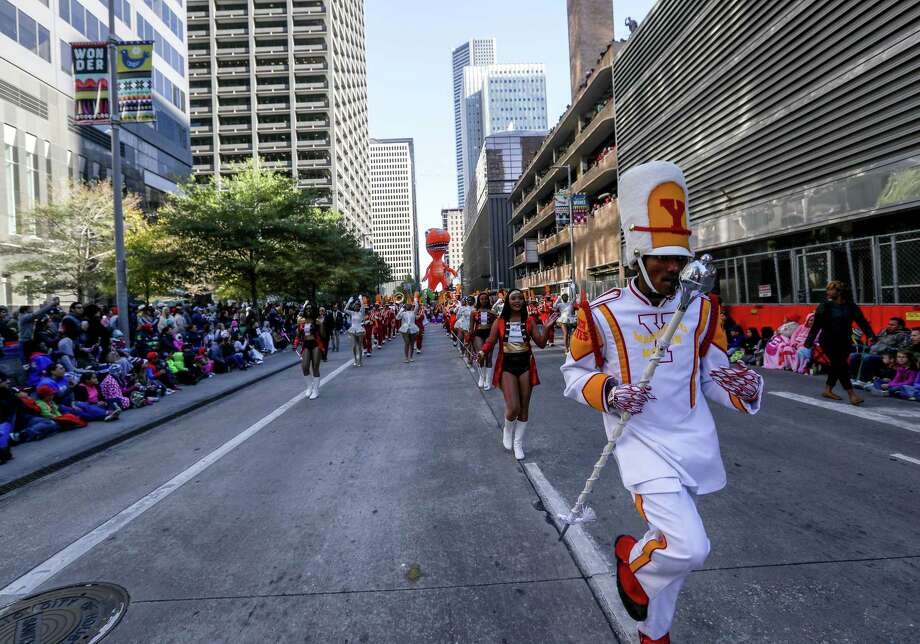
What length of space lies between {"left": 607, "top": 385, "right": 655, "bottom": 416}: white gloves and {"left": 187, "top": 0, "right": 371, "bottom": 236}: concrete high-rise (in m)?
79.2

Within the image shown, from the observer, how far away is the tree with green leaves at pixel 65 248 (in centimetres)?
2386

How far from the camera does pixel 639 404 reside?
237 cm

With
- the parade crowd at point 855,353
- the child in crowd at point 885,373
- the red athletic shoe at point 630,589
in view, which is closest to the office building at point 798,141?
the parade crowd at point 855,353

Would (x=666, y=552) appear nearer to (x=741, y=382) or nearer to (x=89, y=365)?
(x=741, y=382)

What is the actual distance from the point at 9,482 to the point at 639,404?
6.47 metres

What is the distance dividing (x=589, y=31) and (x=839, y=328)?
39.3 m

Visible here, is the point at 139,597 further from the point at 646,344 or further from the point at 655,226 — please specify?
the point at 655,226

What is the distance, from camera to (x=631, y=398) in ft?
7.76

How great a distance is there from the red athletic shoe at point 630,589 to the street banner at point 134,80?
1447cm

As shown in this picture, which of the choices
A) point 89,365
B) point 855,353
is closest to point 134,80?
point 89,365

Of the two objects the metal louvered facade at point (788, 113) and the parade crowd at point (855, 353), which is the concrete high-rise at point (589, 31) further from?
the parade crowd at point (855, 353)

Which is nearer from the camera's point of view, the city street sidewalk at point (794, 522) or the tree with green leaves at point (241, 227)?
the city street sidewalk at point (794, 522)

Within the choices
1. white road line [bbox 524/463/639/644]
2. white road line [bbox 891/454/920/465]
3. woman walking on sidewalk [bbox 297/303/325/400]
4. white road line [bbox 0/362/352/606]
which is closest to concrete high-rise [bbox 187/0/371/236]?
woman walking on sidewalk [bbox 297/303/325/400]

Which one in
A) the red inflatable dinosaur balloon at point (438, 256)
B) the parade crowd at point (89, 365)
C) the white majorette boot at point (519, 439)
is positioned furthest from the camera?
the red inflatable dinosaur balloon at point (438, 256)
